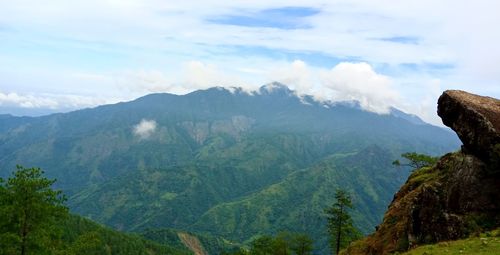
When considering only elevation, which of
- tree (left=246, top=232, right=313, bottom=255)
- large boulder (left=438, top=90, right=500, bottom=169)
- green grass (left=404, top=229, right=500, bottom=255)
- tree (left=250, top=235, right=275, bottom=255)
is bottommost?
tree (left=250, top=235, right=275, bottom=255)

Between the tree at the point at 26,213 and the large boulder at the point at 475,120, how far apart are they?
41.8m

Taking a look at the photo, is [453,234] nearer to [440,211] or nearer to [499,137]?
[440,211]

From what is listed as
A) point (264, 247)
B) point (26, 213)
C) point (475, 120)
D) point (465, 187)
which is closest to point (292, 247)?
point (264, 247)

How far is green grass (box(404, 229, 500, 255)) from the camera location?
31.2 meters

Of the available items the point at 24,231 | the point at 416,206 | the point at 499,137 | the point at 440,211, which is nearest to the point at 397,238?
the point at 416,206

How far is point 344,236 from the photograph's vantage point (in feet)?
277

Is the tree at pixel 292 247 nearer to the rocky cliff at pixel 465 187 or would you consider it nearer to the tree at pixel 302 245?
the tree at pixel 302 245

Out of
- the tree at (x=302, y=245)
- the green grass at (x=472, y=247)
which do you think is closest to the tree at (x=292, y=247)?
the tree at (x=302, y=245)

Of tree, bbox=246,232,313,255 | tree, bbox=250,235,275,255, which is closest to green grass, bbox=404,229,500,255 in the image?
tree, bbox=246,232,313,255

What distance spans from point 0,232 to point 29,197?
4.14m

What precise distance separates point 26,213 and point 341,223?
186ft

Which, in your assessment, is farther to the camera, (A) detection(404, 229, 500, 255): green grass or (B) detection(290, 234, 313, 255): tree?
(B) detection(290, 234, 313, 255): tree

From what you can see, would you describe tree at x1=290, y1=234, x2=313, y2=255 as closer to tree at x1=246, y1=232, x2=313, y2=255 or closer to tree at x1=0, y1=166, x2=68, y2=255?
tree at x1=246, y1=232, x2=313, y2=255

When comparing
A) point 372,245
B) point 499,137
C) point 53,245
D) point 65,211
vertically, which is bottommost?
point 372,245
